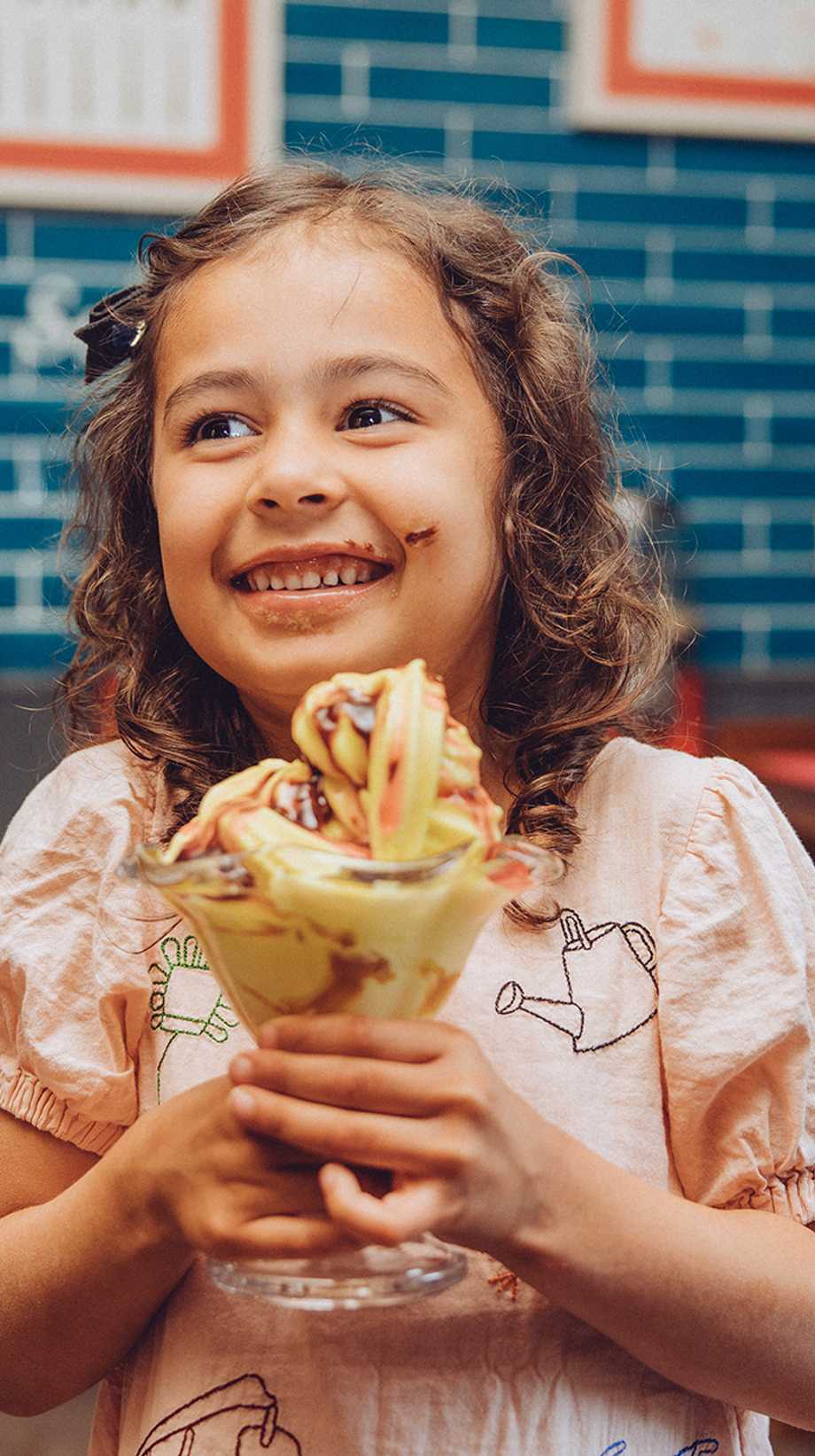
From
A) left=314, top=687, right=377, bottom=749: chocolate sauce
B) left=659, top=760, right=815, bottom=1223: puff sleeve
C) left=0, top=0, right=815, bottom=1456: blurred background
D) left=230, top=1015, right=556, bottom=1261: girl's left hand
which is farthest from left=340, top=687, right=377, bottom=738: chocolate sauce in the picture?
left=0, top=0, right=815, bottom=1456: blurred background

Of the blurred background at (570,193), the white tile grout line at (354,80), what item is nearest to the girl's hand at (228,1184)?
the blurred background at (570,193)

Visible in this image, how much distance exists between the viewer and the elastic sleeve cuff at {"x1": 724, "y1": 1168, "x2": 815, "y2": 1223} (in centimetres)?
96

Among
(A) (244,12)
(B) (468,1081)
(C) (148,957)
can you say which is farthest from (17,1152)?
(A) (244,12)

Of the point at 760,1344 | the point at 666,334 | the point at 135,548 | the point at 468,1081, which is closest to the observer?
the point at 468,1081

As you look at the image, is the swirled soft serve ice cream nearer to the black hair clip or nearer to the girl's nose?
the girl's nose

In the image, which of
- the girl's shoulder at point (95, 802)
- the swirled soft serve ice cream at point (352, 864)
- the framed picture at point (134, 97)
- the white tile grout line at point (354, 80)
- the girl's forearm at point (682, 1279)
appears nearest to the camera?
the swirled soft serve ice cream at point (352, 864)

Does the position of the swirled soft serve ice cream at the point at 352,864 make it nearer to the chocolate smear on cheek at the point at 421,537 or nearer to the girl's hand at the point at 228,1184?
the girl's hand at the point at 228,1184

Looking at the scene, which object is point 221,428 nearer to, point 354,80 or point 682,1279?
point 682,1279

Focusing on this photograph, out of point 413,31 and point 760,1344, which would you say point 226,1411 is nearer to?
point 760,1344

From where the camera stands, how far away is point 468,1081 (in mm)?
751

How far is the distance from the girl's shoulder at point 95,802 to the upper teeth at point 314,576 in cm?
20

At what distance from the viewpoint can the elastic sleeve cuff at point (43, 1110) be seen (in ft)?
3.31

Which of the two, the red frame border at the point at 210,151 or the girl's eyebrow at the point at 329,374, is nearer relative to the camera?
the girl's eyebrow at the point at 329,374

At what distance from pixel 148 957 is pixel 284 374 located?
392 mm
